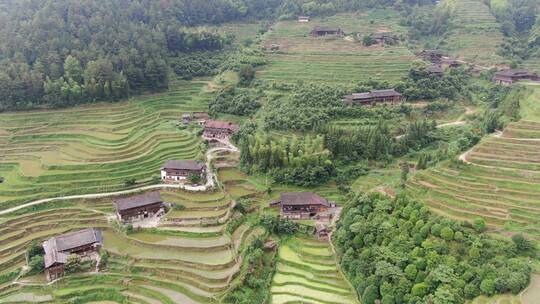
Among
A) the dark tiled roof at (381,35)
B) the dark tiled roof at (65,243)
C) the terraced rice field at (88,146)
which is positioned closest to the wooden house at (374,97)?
the terraced rice field at (88,146)

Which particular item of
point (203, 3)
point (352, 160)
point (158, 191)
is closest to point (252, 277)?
point (158, 191)

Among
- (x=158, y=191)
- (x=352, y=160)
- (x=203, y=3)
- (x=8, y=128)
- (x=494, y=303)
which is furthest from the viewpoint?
(x=203, y=3)

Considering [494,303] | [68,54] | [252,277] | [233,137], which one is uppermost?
[68,54]

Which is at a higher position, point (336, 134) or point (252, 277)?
point (336, 134)

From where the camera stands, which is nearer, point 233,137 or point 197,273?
point 197,273

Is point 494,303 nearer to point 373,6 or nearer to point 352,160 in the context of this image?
point 352,160

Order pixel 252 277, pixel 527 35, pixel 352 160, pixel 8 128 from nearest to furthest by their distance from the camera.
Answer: pixel 252 277 < pixel 352 160 < pixel 8 128 < pixel 527 35

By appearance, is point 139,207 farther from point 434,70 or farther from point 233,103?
point 434,70

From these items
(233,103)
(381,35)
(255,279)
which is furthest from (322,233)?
(381,35)
